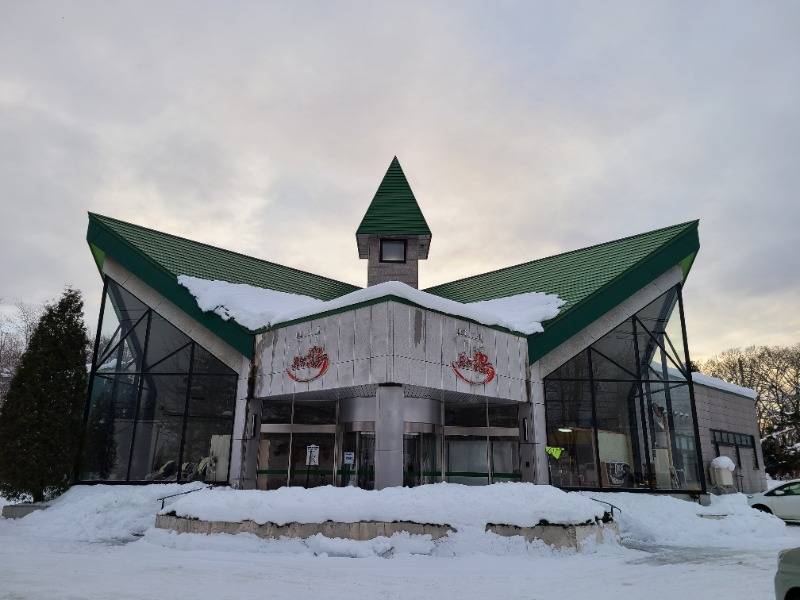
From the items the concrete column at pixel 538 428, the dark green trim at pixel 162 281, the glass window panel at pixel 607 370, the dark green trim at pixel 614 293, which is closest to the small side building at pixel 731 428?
the glass window panel at pixel 607 370

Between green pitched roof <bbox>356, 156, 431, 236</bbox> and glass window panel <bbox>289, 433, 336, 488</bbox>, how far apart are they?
→ 12.9 m

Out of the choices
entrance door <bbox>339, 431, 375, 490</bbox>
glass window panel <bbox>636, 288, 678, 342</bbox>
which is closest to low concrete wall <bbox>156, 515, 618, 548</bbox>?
entrance door <bbox>339, 431, 375, 490</bbox>

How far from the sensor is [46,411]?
19.3 m

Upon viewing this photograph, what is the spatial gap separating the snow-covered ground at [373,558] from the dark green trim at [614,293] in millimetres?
5812

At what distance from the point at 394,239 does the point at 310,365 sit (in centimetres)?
1311

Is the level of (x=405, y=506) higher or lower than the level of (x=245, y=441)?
lower

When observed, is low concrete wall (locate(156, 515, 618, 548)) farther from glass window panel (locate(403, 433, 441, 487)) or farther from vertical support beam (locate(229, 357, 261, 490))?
vertical support beam (locate(229, 357, 261, 490))

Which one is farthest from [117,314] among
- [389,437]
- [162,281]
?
[389,437]

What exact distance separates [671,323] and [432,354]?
464 inches

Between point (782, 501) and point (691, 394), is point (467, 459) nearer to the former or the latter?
point (691, 394)

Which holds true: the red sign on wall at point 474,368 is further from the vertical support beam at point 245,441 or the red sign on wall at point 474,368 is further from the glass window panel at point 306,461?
the vertical support beam at point 245,441

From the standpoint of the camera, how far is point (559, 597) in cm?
845

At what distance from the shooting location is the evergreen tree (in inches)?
734

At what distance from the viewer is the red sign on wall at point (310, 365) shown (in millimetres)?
17797
